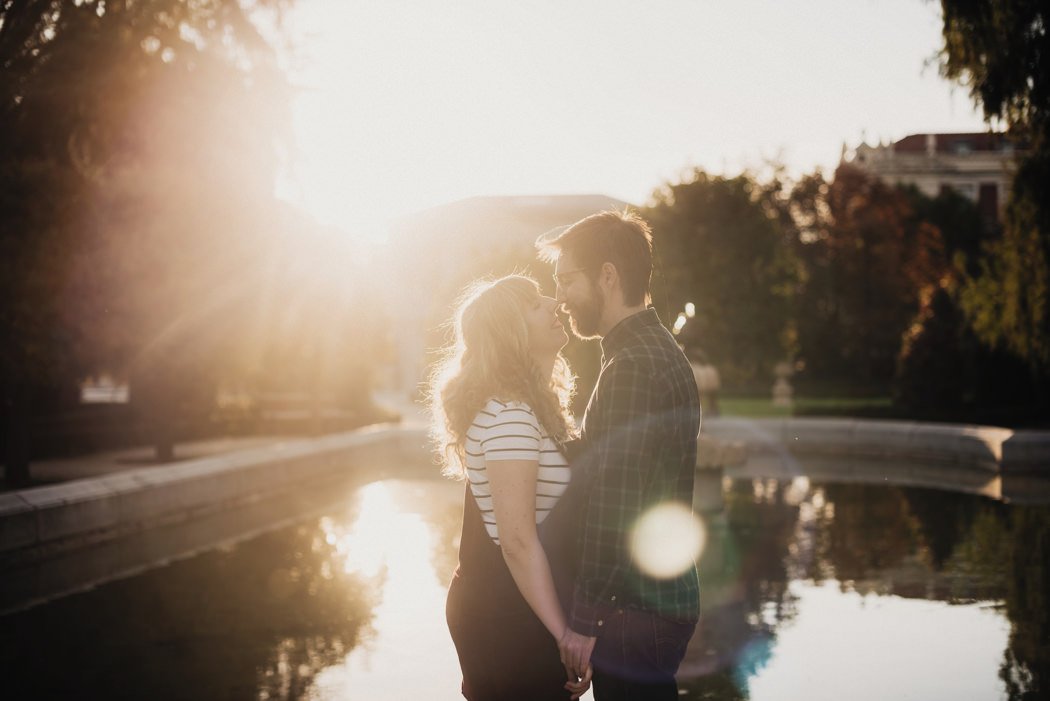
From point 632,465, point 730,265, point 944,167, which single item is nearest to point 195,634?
point 632,465

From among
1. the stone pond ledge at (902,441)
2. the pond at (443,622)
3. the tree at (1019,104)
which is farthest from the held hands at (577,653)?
the stone pond ledge at (902,441)

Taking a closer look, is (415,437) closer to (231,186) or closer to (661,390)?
(231,186)

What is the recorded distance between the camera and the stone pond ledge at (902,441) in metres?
18.2

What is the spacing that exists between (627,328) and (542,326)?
1.03ft

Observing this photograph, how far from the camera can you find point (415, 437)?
2423 centimetres

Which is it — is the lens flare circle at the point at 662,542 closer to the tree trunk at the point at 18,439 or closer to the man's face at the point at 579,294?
the man's face at the point at 579,294

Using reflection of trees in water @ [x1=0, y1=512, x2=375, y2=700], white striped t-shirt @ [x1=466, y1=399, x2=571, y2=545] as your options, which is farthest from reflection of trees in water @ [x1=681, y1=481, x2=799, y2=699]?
white striped t-shirt @ [x1=466, y1=399, x2=571, y2=545]

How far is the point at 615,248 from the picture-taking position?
3.48m

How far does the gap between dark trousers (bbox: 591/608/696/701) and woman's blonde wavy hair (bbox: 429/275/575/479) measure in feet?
2.08

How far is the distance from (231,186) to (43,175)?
5579mm

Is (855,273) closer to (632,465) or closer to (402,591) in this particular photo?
(402,591)

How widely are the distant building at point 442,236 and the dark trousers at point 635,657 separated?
48031mm

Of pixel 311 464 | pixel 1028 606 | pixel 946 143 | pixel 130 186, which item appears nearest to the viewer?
pixel 1028 606

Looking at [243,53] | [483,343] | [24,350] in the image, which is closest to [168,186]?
[243,53]
